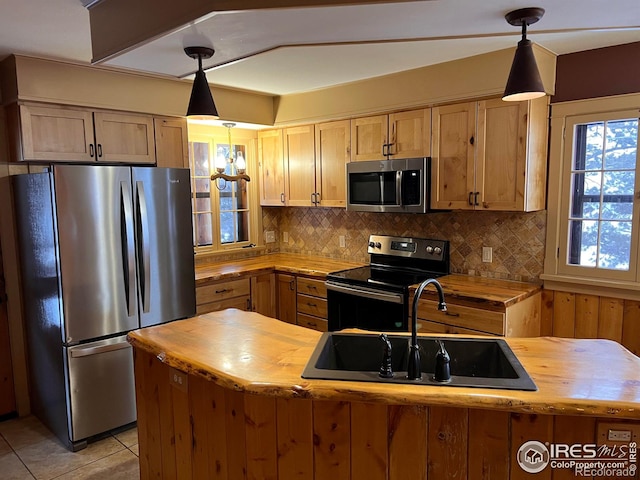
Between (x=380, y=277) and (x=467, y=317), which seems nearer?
(x=467, y=317)

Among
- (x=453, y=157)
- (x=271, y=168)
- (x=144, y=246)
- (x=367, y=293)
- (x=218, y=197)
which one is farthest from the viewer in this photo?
(x=271, y=168)

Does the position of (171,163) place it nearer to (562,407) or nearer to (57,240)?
(57,240)

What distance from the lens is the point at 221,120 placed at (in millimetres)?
4031

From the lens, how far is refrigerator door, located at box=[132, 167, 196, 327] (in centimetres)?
312

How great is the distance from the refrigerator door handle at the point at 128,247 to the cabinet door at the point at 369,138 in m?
1.84

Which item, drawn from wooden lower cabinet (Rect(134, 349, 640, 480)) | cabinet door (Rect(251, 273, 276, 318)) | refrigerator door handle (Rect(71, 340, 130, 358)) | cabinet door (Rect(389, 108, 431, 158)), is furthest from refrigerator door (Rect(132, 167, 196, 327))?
cabinet door (Rect(389, 108, 431, 158))

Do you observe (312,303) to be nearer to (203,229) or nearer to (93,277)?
(203,229)

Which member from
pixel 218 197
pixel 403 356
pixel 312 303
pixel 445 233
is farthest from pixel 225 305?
pixel 403 356

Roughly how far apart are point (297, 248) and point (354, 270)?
113 centimetres

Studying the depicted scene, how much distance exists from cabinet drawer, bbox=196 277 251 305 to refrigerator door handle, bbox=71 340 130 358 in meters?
0.77

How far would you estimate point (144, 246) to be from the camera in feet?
10.2

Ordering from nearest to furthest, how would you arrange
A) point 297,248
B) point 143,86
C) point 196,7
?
point 196,7 < point 143,86 < point 297,248

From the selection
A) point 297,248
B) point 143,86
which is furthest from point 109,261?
point 297,248

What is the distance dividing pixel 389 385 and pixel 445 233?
2.45 meters
